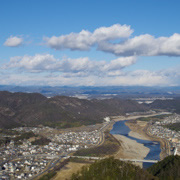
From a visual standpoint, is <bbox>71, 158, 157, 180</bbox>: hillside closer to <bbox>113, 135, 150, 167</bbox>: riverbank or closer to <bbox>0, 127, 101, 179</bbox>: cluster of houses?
<bbox>0, 127, 101, 179</bbox>: cluster of houses

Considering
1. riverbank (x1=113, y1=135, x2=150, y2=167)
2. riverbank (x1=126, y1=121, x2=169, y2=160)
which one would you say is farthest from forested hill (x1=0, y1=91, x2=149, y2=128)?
riverbank (x1=113, y1=135, x2=150, y2=167)

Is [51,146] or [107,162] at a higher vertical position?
[107,162]

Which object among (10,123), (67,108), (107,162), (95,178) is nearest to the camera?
(95,178)

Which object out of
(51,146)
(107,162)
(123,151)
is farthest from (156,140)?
(107,162)

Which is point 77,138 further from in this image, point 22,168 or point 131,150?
point 22,168

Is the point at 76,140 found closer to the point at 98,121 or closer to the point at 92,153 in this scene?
the point at 92,153

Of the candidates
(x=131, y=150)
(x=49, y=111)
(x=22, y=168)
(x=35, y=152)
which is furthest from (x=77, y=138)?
(x=49, y=111)
